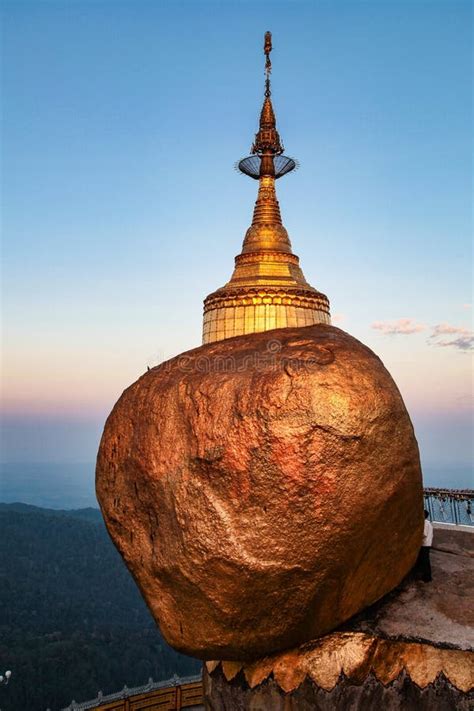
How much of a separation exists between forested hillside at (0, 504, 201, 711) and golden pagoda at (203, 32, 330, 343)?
23757mm

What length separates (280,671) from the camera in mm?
4762

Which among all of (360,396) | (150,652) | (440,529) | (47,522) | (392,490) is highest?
(360,396)

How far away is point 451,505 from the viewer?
10430 millimetres

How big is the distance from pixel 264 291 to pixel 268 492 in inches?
621

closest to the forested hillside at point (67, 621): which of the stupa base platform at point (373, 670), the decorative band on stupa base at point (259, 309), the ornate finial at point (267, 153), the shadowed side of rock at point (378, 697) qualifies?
the decorative band on stupa base at point (259, 309)

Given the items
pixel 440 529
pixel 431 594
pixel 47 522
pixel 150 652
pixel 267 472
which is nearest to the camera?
pixel 267 472

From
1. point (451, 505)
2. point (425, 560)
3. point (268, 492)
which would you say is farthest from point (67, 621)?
point (268, 492)

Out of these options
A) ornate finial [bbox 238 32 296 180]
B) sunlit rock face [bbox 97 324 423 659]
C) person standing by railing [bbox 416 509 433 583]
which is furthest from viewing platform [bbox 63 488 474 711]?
ornate finial [bbox 238 32 296 180]

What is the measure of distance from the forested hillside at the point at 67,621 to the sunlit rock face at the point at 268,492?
32.8 meters

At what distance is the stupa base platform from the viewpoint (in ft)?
15.1

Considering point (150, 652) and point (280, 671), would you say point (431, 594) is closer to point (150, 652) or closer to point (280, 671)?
point (280, 671)

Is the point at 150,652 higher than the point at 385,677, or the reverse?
the point at 385,677

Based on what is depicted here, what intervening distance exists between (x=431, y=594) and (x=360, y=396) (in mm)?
2300

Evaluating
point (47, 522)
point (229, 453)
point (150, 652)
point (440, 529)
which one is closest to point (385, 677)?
point (229, 453)
